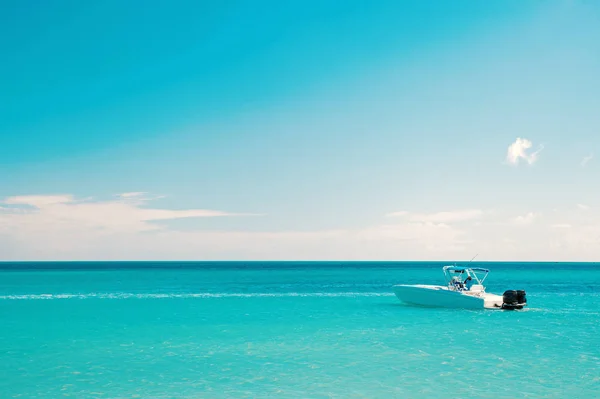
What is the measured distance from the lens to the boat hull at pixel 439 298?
121 feet

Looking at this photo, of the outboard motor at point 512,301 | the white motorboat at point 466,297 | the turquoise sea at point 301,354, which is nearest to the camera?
the turquoise sea at point 301,354

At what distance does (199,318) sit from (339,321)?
8.78 m

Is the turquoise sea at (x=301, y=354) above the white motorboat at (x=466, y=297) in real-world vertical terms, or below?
below

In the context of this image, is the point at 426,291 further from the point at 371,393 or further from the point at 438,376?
the point at 371,393

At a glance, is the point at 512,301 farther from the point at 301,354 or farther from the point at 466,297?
the point at 301,354

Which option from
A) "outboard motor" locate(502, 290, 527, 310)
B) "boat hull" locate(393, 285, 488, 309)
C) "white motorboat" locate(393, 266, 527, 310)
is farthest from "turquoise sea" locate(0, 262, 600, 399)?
"boat hull" locate(393, 285, 488, 309)

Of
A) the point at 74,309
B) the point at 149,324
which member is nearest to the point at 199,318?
the point at 149,324

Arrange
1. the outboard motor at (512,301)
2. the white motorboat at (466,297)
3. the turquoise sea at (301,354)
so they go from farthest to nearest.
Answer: the outboard motor at (512,301) < the white motorboat at (466,297) < the turquoise sea at (301,354)

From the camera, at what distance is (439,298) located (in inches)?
1489

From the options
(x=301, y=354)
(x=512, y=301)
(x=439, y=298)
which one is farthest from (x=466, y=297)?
(x=301, y=354)

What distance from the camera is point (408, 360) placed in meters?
20.1

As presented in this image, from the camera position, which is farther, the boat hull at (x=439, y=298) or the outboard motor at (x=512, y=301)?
the outboard motor at (x=512, y=301)

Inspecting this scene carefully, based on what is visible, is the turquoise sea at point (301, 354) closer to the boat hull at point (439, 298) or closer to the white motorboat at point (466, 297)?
the white motorboat at point (466, 297)

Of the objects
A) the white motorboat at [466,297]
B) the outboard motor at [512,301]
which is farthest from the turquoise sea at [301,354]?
the white motorboat at [466,297]
